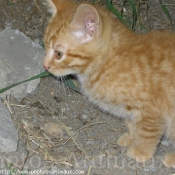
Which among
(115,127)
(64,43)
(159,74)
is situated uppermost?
(64,43)

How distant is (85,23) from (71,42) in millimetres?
168

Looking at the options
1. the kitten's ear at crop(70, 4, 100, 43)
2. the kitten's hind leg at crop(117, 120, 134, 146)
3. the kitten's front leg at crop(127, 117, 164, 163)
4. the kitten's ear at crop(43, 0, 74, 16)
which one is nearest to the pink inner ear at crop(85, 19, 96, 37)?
the kitten's ear at crop(70, 4, 100, 43)

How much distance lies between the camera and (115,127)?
3.43m

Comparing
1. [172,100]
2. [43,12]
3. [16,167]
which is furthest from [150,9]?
[16,167]

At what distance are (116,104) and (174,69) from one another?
1.42 ft

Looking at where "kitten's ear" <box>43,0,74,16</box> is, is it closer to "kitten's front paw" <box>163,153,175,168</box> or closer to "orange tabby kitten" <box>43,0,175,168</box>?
"orange tabby kitten" <box>43,0,175,168</box>

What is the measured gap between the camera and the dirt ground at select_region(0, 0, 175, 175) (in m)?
2.93

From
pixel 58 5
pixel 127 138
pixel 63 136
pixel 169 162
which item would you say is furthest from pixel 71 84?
pixel 169 162

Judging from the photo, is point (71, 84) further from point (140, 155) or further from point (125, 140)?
point (140, 155)

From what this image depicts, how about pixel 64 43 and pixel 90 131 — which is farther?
pixel 90 131

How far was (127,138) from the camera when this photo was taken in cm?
324

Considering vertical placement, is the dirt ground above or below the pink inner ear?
below

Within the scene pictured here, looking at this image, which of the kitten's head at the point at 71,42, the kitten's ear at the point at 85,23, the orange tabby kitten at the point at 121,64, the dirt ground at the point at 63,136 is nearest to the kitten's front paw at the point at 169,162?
the dirt ground at the point at 63,136

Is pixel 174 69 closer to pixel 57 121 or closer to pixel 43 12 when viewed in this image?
pixel 57 121
